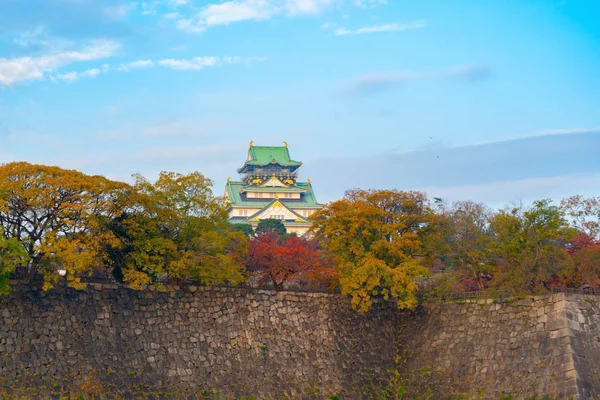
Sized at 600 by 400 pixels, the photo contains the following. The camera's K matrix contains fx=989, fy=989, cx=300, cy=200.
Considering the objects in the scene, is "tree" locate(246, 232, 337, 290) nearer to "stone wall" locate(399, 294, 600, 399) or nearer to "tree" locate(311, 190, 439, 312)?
"tree" locate(311, 190, 439, 312)

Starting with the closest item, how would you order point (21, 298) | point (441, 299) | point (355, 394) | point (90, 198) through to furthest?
1. point (21, 298)
2. point (90, 198)
3. point (355, 394)
4. point (441, 299)

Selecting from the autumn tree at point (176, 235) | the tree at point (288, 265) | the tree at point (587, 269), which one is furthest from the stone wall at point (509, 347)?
the autumn tree at point (176, 235)

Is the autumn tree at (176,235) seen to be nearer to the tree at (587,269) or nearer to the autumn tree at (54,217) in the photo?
the autumn tree at (54,217)

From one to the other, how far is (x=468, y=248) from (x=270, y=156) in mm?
57414

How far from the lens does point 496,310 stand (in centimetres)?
3372

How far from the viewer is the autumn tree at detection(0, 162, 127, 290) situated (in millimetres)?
28875

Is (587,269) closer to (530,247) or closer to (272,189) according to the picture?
(530,247)

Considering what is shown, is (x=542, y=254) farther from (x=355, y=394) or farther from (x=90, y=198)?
(x=90, y=198)

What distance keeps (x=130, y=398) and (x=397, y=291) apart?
10.9 m

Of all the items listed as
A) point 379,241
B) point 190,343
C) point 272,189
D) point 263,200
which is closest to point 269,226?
point 263,200

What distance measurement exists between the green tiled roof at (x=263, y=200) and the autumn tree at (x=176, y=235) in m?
53.2

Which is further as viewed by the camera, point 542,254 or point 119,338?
point 542,254

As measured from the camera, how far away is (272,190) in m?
90.6

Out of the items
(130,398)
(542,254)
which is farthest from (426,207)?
(130,398)
